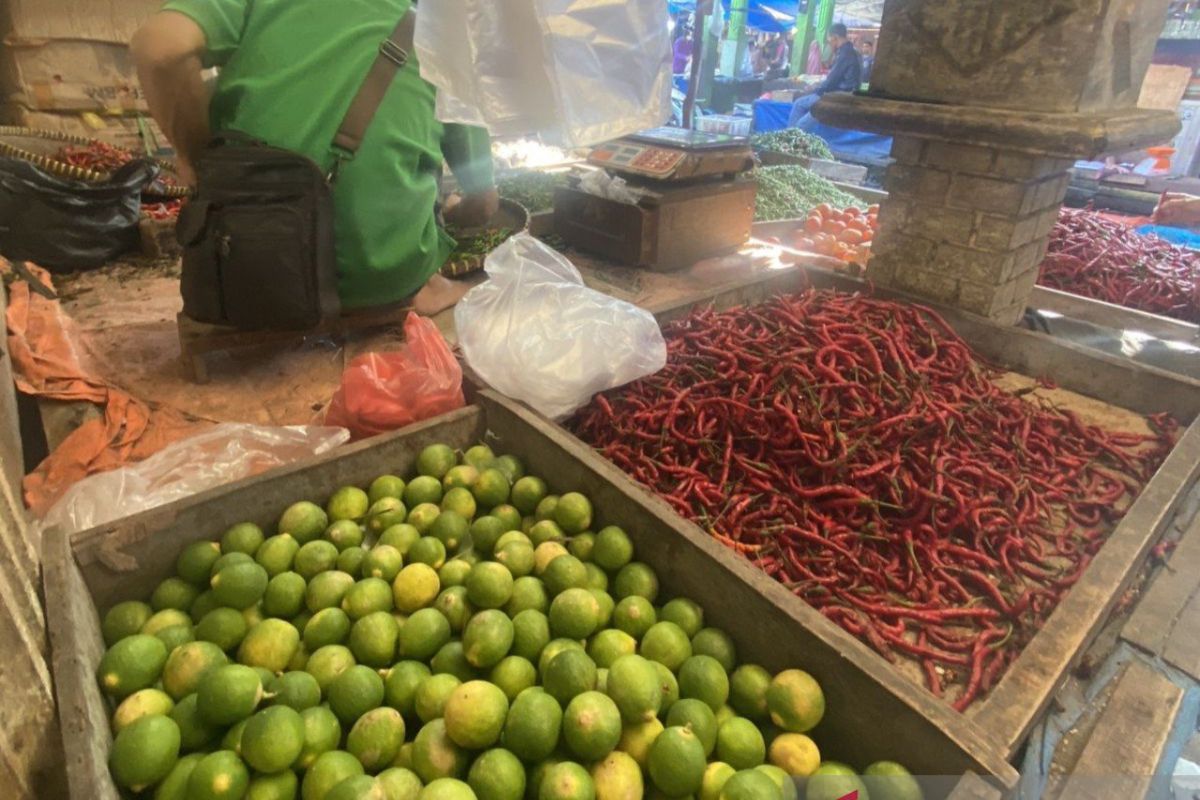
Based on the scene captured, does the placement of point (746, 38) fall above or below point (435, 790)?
above

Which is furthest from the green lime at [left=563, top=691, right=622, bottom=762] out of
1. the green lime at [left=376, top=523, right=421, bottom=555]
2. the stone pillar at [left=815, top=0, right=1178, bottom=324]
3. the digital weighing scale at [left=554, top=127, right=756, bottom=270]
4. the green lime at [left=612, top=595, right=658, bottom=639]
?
the digital weighing scale at [left=554, top=127, right=756, bottom=270]

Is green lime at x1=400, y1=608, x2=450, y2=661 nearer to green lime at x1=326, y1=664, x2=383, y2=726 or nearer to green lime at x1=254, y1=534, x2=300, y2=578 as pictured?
green lime at x1=326, y1=664, x2=383, y2=726

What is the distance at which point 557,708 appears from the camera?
4.70 ft

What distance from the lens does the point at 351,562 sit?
192cm

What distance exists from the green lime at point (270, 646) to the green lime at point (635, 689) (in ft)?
2.56

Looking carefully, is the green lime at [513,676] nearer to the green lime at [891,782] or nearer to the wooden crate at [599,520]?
the wooden crate at [599,520]

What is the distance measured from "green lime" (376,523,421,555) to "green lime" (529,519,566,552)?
0.34 meters

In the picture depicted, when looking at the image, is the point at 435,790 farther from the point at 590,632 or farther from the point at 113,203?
the point at 113,203

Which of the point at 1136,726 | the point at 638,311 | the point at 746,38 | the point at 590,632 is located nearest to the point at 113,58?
the point at 638,311

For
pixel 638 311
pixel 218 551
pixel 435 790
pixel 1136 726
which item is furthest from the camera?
pixel 638 311

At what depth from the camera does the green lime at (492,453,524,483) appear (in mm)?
2309

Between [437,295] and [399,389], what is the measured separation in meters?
1.78

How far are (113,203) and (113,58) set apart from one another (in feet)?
7.93

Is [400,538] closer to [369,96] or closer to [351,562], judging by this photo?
[351,562]
